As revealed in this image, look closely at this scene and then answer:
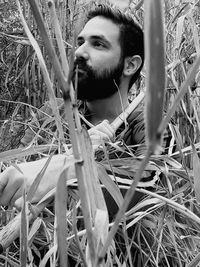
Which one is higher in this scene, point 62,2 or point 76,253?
point 62,2

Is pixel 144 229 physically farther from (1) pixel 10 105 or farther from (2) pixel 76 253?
(1) pixel 10 105

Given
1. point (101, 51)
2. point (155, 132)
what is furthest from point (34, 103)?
point (155, 132)

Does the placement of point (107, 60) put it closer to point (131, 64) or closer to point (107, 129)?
point (131, 64)

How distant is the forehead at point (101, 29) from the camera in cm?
145

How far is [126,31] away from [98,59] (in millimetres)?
199

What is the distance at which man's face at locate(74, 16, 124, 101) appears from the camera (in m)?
1.34

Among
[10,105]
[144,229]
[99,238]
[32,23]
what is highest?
[32,23]

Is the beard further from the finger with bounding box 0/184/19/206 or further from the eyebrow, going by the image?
the finger with bounding box 0/184/19/206

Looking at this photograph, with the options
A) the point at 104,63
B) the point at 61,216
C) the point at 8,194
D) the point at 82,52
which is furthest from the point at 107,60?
the point at 61,216

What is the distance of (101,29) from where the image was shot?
1.49m

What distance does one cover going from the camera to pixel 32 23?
4.49 feet

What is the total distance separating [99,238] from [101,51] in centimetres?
125

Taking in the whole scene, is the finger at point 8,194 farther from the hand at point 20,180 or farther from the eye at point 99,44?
the eye at point 99,44

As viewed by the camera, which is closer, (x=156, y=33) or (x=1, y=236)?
(x=156, y=33)
